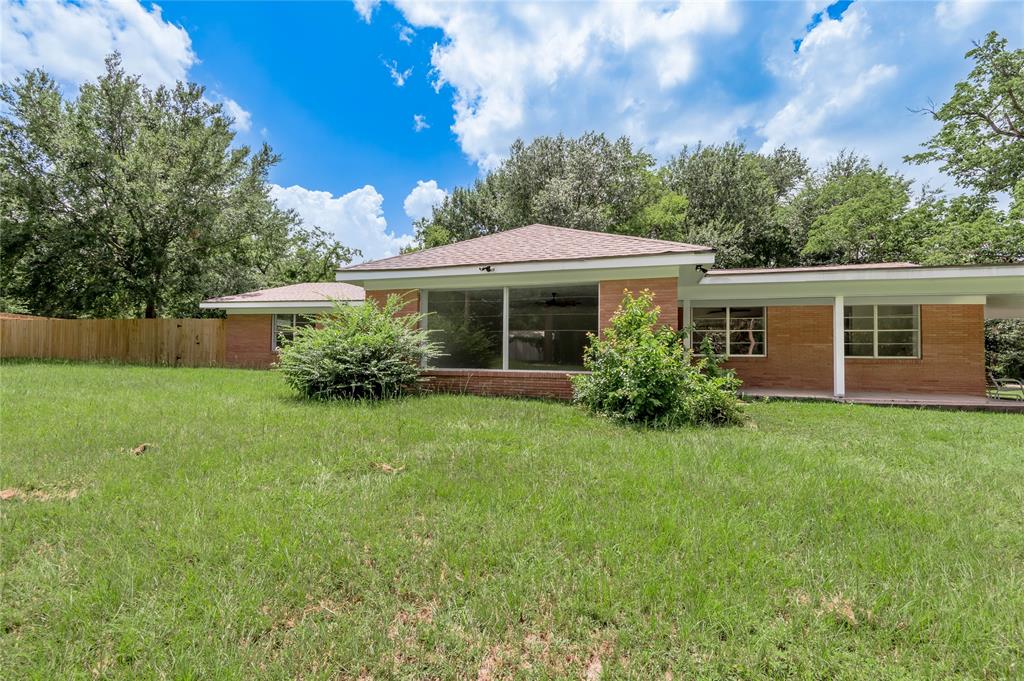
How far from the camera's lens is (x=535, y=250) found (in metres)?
10.0

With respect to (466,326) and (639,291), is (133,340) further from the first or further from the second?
(639,291)

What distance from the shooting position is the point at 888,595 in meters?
2.37

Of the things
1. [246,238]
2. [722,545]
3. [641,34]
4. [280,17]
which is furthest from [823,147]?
[246,238]

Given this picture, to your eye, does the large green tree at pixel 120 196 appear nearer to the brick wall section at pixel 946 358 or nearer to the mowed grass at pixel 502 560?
the mowed grass at pixel 502 560

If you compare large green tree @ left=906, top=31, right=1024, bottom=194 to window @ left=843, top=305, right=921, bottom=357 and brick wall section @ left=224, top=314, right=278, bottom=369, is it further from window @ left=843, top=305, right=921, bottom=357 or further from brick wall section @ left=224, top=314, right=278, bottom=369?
brick wall section @ left=224, top=314, right=278, bottom=369

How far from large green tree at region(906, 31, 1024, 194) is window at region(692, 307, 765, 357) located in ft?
49.2

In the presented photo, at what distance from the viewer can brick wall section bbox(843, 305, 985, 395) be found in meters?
10.4

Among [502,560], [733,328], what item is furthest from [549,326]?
[502,560]

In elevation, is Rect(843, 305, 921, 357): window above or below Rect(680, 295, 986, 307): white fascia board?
below

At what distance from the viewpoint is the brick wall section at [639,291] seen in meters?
8.36

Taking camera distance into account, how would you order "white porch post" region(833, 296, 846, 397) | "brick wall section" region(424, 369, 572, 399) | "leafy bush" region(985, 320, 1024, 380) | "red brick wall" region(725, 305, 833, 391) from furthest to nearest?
"leafy bush" region(985, 320, 1024, 380), "red brick wall" region(725, 305, 833, 391), "white porch post" region(833, 296, 846, 397), "brick wall section" region(424, 369, 572, 399)

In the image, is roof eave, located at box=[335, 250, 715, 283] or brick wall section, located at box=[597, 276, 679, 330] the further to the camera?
brick wall section, located at box=[597, 276, 679, 330]

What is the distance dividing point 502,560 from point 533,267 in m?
6.93

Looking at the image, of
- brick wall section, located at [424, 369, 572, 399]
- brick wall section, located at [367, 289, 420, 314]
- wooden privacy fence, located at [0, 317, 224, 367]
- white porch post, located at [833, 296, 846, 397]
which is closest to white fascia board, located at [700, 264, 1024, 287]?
white porch post, located at [833, 296, 846, 397]
